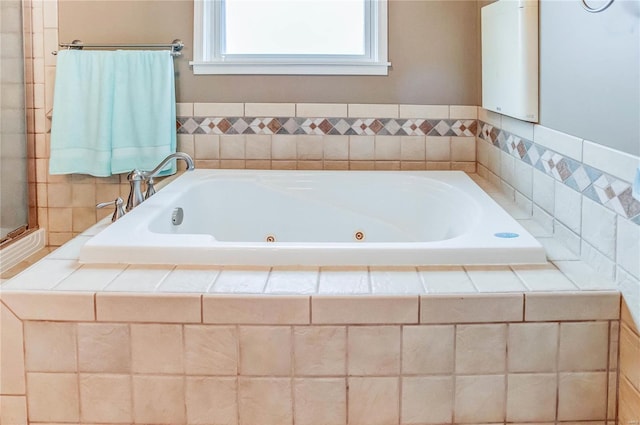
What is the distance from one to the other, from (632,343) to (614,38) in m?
0.76

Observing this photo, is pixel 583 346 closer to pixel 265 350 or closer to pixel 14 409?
pixel 265 350

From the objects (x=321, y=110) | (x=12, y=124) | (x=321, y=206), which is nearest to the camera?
(x=321, y=206)

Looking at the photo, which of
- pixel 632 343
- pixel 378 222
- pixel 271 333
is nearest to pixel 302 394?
pixel 271 333

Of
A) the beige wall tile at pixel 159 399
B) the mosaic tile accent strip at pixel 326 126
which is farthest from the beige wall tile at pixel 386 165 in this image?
the beige wall tile at pixel 159 399

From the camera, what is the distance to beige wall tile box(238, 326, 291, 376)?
6.00ft

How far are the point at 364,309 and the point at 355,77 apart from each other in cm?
182

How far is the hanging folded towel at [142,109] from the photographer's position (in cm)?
332

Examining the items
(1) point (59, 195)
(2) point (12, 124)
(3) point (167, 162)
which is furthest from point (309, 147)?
(2) point (12, 124)

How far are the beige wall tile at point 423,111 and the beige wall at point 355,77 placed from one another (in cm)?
2

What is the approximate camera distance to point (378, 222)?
3182mm

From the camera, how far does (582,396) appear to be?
1.87 m

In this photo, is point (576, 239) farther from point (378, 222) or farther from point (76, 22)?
point (76, 22)

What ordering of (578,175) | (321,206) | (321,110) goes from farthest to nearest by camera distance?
1. (321,110)
2. (321,206)
3. (578,175)

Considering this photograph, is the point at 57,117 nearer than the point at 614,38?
No
